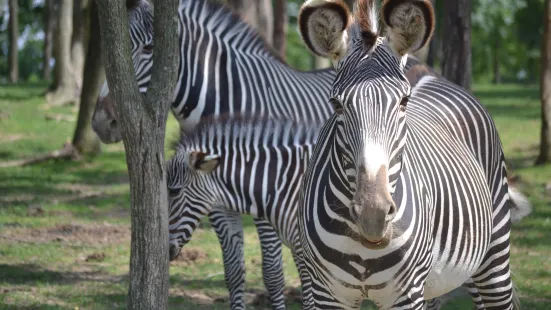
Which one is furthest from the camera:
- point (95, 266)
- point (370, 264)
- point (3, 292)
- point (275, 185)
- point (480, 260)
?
point (95, 266)

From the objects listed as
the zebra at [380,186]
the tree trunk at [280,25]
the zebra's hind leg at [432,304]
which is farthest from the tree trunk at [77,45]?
the zebra at [380,186]

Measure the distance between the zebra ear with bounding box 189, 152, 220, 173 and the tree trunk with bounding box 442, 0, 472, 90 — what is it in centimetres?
360

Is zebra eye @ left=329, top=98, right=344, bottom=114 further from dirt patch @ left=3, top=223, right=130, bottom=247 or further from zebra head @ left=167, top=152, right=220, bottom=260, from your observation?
dirt patch @ left=3, top=223, right=130, bottom=247

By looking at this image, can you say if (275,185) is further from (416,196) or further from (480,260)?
(416,196)

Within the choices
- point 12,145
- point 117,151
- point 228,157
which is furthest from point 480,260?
point 12,145

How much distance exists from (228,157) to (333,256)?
2.60 metres

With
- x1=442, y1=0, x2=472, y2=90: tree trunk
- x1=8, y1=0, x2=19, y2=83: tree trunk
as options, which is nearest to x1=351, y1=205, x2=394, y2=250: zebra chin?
x1=442, y1=0, x2=472, y2=90: tree trunk

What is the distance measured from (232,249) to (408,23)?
12.3ft

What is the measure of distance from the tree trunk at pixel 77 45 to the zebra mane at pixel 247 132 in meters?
15.3

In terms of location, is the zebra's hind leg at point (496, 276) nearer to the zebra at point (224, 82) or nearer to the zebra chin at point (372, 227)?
the zebra chin at point (372, 227)

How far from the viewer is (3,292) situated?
7258 millimetres

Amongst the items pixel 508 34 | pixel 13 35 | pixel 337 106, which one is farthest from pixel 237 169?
pixel 508 34

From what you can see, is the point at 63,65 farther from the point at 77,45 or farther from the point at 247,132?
the point at 247,132

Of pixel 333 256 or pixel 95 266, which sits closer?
pixel 333 256
